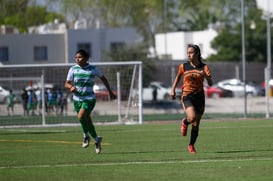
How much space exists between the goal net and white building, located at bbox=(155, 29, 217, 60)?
49.9 meters

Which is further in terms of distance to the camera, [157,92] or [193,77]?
[157,92]

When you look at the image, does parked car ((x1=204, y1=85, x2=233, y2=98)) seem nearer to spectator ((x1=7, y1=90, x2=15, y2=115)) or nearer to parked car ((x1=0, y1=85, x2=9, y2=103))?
parked car ((x1=0, y1=85, x2=9, y2=103))

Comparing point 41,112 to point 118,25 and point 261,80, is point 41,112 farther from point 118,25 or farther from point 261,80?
point 118,25

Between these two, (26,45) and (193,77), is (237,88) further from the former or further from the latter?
(193,77)

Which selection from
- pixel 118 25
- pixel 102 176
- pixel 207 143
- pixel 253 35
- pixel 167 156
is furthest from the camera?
pixel 118 25

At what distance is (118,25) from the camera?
302 ft

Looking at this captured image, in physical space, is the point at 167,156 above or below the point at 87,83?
below

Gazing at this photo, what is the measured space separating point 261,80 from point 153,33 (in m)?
40.1

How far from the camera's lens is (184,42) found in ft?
300

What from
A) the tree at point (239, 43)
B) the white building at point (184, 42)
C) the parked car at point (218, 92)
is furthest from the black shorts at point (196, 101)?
the white building at point (184, 42)

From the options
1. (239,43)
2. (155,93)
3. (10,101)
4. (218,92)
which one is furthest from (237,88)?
(239,43)

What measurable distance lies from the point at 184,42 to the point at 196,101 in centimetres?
7539

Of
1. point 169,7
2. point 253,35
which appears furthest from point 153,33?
point 253,35

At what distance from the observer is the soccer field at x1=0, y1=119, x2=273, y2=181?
12.6 meters
